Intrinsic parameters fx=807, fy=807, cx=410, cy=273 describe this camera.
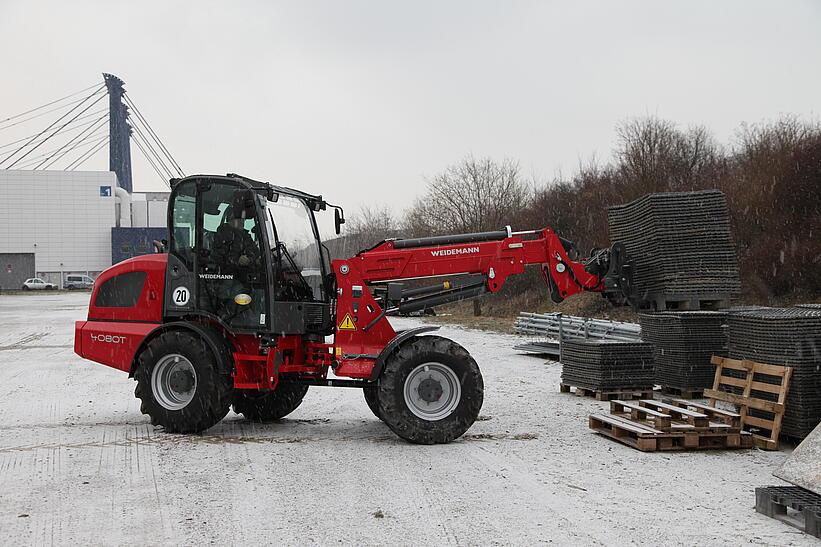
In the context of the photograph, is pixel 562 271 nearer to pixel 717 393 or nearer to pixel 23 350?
pixel 717 393

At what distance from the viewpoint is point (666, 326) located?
1161cm

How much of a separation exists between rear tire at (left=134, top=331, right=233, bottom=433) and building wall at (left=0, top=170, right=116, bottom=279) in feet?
286

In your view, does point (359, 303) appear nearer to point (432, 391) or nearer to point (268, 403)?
point (432, 391)

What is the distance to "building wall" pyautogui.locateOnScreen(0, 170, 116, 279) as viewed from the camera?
89.9 metres

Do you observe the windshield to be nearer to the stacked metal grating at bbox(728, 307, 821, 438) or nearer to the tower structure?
the stacked metal grating at bbox(728, 307, 821, 438)

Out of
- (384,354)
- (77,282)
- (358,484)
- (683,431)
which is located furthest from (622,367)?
(77,282)

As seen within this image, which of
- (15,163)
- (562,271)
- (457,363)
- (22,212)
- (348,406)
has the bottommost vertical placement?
(348,406)

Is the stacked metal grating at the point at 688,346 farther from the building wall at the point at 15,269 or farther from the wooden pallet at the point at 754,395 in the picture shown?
the building wall at the point at 15,269

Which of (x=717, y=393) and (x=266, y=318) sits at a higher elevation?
(x=266, y=318)

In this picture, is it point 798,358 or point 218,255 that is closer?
point 798,358

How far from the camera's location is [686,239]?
1111 cm

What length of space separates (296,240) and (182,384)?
211cm

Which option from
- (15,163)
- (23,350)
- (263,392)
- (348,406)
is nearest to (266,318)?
(263,392)

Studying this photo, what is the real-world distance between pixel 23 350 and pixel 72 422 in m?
11.6
